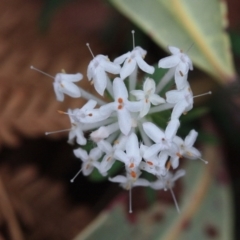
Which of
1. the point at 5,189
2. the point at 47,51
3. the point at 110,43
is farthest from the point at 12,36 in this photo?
the point at 5,189

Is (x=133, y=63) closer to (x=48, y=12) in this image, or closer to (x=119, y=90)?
(x=119, y=90)

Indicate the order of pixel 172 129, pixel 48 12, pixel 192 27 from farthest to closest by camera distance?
pixel 48 12 → pixel 192 27 → pixel 172 129

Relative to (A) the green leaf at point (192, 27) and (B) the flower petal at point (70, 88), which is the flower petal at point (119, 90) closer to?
(B) the flower petal at point (70, 88)

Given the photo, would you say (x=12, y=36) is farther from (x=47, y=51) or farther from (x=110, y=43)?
(x=110, y=43)

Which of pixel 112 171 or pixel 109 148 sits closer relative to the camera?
pixel 109 148

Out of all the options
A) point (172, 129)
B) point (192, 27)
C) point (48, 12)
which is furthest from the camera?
point (48, 12)

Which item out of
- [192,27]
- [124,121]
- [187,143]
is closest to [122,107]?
[124,121]

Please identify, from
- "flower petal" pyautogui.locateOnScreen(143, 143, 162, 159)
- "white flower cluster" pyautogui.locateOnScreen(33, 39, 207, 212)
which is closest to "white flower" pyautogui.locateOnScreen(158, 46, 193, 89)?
"white flower cluster" pyautogui.locateOnScreen(33, 39, 207, 212)
